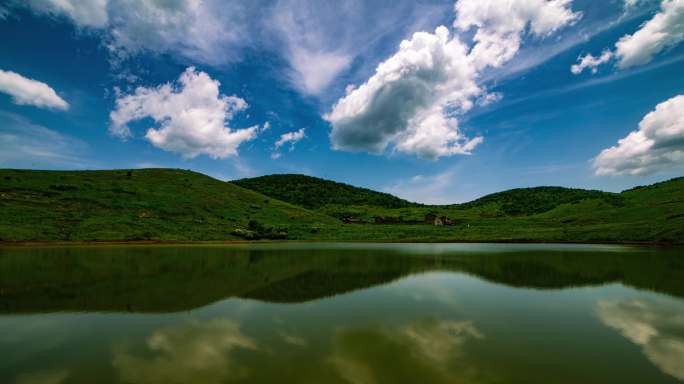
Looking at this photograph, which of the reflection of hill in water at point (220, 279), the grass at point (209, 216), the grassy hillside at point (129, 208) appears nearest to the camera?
the reflection of hill in water at point (220, 279)

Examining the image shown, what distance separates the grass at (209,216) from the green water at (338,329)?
52098 mm

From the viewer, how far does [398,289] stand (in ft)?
73.0

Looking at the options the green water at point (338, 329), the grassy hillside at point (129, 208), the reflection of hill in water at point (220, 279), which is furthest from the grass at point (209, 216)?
the green water at point (338, 329)

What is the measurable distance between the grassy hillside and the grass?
0.19 m

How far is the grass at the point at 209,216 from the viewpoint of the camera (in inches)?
2667

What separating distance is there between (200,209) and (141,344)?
98.6 m

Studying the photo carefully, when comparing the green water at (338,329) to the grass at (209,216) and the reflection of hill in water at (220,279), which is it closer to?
the reflection of hill in water at (220,279)

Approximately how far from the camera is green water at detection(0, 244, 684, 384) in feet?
31.1

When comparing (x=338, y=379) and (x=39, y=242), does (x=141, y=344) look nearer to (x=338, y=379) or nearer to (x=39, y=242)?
(x=338, y=379)

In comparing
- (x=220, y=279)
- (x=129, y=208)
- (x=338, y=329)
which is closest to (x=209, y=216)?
(x=129, y=208)

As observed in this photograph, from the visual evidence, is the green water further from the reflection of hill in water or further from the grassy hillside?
the grassy hillside

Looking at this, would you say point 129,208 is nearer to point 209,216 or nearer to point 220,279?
point 209,216

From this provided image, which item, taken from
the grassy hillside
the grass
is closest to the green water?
the grassy hillside

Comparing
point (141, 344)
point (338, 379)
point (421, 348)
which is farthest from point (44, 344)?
point (421, 348)
